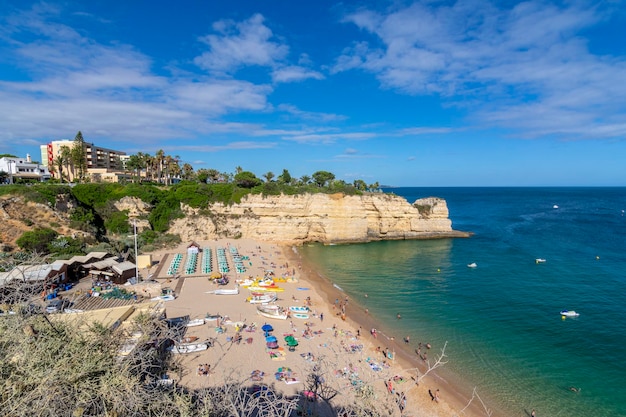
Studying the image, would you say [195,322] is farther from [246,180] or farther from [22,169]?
[22,169]

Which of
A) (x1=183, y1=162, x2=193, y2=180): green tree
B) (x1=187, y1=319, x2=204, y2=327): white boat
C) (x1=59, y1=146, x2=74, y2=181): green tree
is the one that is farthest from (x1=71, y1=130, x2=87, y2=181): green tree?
(x1=187, y1=319, x2=204, y2=327): white boat

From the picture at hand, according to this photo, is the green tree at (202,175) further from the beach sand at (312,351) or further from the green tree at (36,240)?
the beach sand at (312,351)

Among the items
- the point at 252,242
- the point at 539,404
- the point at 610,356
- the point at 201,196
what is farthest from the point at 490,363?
the point at 201,196

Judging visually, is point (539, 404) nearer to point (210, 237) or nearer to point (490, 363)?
point (490, 363)

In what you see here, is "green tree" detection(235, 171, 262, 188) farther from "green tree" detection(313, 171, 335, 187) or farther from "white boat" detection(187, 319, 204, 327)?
"white boat" detection(187, 319, 204, 327)

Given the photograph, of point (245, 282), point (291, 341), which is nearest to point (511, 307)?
point (291, 341)

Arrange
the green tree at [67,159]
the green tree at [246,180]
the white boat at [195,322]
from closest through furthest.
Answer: the white boat at [195,322]
the green tree at [67,159]
the green tree at [246,180]

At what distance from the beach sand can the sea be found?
6.33ft

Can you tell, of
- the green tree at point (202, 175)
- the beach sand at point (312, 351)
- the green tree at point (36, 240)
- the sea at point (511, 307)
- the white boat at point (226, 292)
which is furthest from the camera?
the green tree at point (202, 175)

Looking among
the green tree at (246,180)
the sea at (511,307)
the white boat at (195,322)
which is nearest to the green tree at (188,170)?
the green tree at (246,180)

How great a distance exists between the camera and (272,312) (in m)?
26.4

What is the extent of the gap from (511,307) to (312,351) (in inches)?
732

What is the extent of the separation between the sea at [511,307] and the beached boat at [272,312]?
7.66 m

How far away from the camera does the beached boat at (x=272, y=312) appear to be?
1030 inches
